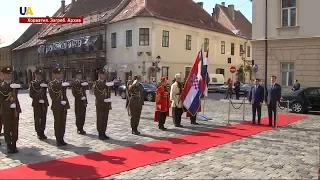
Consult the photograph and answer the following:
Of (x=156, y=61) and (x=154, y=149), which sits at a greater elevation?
(x=156, y=61)

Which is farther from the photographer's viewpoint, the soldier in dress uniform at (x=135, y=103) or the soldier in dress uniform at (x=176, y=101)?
the soldier in dress uniform at (x=176, y=101)

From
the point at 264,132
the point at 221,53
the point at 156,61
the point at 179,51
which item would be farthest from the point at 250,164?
the point at 221,53

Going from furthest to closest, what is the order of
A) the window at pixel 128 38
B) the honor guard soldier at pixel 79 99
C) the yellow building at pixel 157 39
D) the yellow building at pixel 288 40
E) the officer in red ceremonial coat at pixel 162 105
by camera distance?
the window at pixel 128 38 → the yellow building at pixel 157 39 → the yellow building at pixel 288 40 → the officer in red ceremonial coat at pixel 162 105 → the honor guard soldier at pixel 79 99

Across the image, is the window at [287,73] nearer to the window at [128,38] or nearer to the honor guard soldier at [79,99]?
the honor guard soldier at [79,99]

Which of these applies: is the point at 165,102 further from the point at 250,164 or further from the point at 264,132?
the point at 250,164

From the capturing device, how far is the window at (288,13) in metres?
23.3

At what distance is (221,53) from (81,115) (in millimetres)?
37177

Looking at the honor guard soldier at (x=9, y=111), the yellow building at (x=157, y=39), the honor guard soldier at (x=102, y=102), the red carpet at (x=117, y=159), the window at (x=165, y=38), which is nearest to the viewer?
the red carpet at (x=117, y=159)

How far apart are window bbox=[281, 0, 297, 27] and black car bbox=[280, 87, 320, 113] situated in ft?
23.2

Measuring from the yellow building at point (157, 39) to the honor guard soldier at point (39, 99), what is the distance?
25.2 m

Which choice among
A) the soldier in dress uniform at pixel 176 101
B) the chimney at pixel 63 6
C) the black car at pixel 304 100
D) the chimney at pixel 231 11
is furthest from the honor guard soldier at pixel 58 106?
the chimney at pixel 231 11

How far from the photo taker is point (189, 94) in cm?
1249

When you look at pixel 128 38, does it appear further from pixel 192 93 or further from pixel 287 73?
pixel 192 93

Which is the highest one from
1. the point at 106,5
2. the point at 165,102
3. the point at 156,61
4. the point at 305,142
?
the point at 106,5
